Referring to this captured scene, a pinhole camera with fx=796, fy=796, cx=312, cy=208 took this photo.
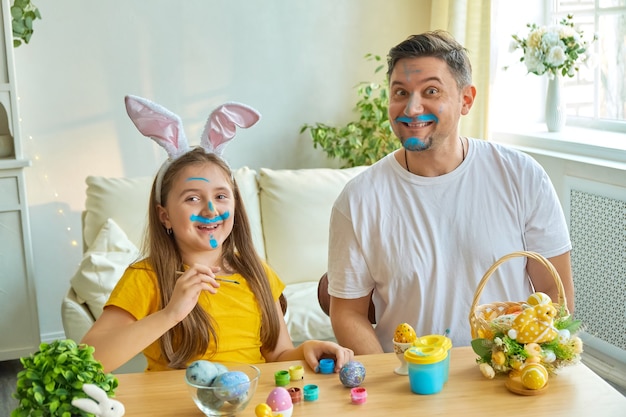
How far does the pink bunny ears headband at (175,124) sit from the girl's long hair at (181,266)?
0.09 ft

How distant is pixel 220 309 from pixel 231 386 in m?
0.51

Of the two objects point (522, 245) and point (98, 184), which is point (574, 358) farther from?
point (98, 184)

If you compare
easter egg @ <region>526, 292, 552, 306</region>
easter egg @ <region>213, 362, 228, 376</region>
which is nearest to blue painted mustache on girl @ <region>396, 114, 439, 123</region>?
easter egg @ <region>526, 292, 552, 306</region>

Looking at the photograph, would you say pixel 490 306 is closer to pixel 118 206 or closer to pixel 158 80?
pixel 118 206

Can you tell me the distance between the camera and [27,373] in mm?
1233

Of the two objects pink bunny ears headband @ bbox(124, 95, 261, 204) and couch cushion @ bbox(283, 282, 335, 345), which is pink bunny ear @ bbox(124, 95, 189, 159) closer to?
pink bunny ears headband @ bbox(124, 95, 261, 204)

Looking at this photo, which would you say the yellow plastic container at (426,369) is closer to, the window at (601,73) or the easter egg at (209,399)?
the easter egg at (209,399)

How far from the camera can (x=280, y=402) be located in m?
1.39

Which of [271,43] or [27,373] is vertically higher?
[271,43]

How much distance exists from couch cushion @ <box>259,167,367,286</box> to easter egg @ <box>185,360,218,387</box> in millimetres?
2076

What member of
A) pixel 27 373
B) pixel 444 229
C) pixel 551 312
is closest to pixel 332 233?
pixel 444 229

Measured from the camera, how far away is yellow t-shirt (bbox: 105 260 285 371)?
1.82 metres

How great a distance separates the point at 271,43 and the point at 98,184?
1335 mm

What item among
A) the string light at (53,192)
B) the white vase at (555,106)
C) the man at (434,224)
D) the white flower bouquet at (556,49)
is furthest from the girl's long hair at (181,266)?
the white vase at (555,106)
